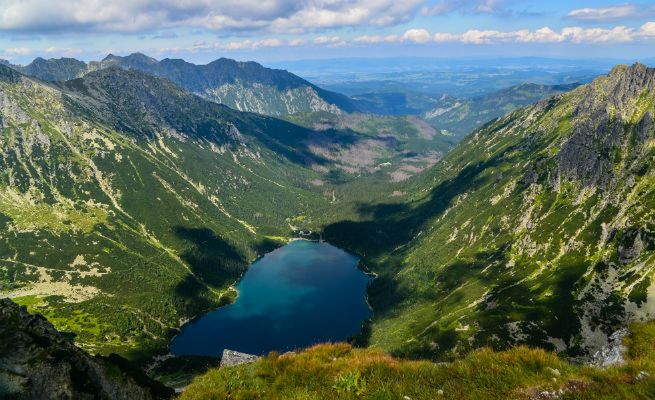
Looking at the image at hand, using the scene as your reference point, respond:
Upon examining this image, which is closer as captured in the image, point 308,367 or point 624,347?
point 624,347

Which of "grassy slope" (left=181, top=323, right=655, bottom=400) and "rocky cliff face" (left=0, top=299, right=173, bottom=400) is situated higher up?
"grassy slope" (left=181, top=323, right=655, bottom=400)

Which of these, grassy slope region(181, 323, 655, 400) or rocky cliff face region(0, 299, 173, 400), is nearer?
grassy slope region(181, 323, 655, 400)

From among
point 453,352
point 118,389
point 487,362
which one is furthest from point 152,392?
point 453,352

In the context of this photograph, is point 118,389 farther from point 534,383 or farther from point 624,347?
point 624,347

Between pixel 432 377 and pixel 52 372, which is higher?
pixel 432 377

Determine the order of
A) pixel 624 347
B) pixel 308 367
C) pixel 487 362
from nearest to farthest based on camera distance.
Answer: pixel 487 362 → pixel 624 347 → pixel 308 367
